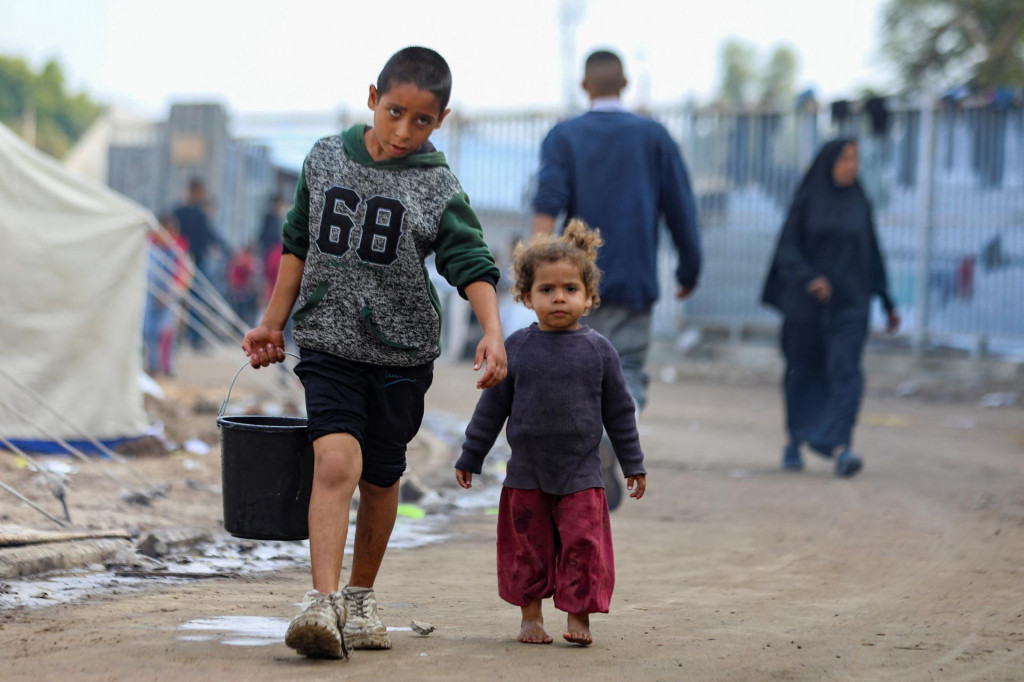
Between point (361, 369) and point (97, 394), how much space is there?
4.49 m

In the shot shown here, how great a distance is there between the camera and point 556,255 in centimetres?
362

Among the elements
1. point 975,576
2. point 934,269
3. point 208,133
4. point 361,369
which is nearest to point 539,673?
point 361,369

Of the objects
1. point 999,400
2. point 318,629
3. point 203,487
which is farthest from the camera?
point 999,400

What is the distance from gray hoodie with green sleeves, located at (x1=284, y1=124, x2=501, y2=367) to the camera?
333 centimetres

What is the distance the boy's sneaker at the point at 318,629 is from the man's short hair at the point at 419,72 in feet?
4.19

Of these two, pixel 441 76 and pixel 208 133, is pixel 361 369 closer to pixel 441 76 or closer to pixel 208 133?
pixel 441 76

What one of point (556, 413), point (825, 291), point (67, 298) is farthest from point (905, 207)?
point (556, 413)

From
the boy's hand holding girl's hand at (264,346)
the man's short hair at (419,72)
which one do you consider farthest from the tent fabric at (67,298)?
the man's short hair at (419,72)

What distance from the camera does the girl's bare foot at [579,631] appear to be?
3447mm

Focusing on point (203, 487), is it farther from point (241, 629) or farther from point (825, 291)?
point (825, 291)

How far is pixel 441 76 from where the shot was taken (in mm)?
3357

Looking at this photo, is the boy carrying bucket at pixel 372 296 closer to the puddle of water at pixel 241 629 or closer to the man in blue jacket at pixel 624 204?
the puddle of water at pixel 241 629

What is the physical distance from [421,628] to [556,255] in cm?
A: 108

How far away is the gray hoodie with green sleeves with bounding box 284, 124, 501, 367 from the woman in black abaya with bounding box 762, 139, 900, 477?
4.82 metres
